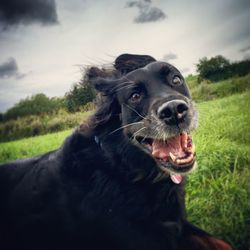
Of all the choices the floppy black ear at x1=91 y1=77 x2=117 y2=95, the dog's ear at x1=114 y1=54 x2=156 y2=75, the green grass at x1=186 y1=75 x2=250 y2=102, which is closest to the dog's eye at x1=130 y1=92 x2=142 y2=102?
the floppy black ear at x1=91 y1=77 x2=117 y2=95

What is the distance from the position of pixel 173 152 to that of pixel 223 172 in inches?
34.6

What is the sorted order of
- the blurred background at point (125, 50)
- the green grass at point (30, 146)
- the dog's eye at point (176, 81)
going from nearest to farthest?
1. the dog's eye at point (176, 81)
2. the blurred background at point (125, 50)
3. the green grass at point (30, 146)

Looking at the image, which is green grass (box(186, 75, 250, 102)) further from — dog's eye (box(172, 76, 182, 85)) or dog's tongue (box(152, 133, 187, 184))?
dog's tongue (box(152, 133, 187, 184))

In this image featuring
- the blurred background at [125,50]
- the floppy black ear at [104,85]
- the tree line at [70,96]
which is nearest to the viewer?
the floppy black ear at [104,85]

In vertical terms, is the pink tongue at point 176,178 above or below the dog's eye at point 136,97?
below

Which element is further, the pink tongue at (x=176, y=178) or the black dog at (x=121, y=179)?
the pink tongue at (x=176, y=178)

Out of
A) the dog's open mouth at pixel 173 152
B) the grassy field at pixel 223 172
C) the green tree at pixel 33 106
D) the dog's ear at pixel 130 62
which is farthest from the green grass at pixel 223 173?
the green tree at pixel 33 106

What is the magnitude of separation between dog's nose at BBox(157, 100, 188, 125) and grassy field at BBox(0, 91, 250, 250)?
2.70 ft

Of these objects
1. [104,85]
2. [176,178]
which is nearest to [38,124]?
[104,85]

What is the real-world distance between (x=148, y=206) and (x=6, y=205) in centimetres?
116

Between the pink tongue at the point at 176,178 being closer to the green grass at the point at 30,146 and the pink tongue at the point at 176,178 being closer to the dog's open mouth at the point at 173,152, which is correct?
the dog's open mouth at the point at 173,152

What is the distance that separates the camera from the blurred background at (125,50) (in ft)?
11.5

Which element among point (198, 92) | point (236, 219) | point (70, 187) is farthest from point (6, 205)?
point (198, 92)

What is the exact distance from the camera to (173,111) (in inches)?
88.4
